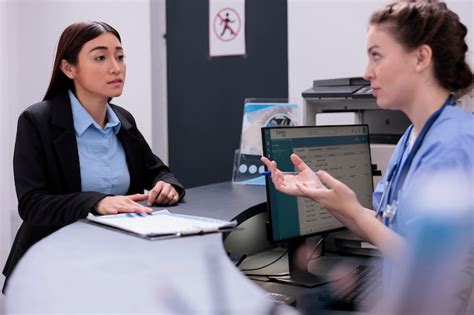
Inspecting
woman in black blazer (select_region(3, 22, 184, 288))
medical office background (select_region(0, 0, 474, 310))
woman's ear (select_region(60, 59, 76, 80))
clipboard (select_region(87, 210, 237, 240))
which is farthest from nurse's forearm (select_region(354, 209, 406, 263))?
medical office background (select_region(0, 0, 474, 310))

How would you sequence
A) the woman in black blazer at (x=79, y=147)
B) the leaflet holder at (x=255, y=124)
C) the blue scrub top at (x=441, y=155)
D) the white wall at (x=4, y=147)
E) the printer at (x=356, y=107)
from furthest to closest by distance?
1. the white wall at (x=4, y=147)
2. the leaflet holder at (x=255, y=124)
3. the printer at (x=356, y=107)
4. the woman in black blazer at (x=79, y=147)
5. the blue scrub top at (x=441, y=155)

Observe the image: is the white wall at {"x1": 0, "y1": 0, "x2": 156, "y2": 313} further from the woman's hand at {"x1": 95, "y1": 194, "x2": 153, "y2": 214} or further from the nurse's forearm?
the nurse's forearm

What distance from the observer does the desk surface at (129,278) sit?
790 mm

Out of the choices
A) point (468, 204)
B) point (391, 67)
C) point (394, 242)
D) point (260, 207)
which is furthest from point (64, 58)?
point (468, 204)

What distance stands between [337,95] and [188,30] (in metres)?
1.50

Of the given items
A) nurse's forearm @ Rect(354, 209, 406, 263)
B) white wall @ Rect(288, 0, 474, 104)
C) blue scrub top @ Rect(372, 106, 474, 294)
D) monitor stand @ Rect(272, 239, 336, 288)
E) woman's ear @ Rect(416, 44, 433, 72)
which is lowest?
monitor stand @ Rect(272, 239, 336, 288)

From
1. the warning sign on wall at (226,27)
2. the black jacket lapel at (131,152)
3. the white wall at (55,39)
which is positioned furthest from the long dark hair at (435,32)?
the white wall at (55,39)

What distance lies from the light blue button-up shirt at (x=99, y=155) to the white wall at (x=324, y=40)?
1180 millimetres

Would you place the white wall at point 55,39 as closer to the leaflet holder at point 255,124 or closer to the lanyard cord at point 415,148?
the leaflet holder at point 255,124

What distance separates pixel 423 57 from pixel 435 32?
2.4 inches

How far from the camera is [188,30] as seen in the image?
3.36 meters

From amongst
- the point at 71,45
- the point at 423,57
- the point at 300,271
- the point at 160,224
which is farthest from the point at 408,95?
the point at 71,45

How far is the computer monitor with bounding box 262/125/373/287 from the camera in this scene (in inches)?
64.1

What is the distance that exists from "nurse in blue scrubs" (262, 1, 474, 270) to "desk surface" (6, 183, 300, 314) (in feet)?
0.90
